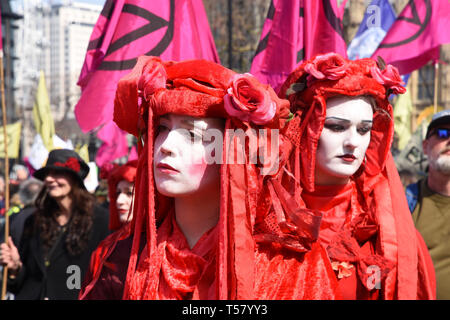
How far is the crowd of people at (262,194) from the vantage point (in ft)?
9.30

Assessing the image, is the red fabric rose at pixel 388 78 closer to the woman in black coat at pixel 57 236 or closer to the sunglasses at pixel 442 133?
the sunglasses at pixel 442 133

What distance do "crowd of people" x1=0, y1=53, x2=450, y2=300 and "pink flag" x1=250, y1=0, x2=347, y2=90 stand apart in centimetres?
97

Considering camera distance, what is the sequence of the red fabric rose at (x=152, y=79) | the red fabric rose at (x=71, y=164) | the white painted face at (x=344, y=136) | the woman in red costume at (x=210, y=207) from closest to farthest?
the woman in red costume at (x=210, y=207)
the red fabric rose at (x=152, y=79)
the white painted face at (x=344, y=136)
the red fabric rose at (x=71, y=164)

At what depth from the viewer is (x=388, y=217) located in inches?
133

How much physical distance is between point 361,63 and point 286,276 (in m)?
1.35

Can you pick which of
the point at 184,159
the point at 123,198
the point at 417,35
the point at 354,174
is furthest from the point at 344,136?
the point at 417,35

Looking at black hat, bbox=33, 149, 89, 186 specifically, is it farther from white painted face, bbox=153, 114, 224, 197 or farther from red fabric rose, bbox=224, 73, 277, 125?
red fabric rose, bbox=224, 73, 277, 125

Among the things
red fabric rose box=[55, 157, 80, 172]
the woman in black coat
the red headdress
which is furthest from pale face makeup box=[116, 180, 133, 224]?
red fabric rose box=[55, 157, 80, 172]

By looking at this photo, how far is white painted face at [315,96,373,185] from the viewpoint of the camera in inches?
136

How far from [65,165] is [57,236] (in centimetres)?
59

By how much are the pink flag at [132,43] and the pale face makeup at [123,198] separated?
102 cm

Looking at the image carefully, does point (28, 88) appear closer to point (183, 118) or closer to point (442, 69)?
point (442, 69)

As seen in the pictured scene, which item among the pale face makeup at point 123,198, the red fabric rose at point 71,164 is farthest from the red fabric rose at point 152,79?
the red fabric rose at point 71,164

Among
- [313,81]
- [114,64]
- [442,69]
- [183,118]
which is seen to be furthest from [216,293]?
[442,69]
